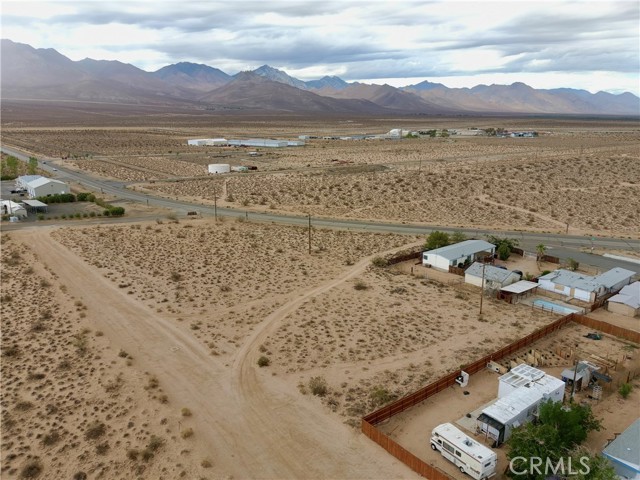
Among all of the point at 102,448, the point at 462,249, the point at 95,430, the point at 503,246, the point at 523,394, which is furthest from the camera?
the point at 503,246

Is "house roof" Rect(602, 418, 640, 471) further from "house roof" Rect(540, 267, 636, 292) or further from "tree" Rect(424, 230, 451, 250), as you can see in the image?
"tree" Rect(424, 230, 451, 250)

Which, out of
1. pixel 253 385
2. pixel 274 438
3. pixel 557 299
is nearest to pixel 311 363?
pixel 253 385

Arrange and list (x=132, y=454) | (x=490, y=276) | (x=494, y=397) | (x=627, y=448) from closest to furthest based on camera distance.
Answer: (x=627, y=448)
(x=132, y=454)
(x=494, y=397)
(x=490, y=276)

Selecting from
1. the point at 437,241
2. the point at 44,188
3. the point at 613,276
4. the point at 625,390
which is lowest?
the point at 625,390

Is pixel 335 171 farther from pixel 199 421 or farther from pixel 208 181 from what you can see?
pixel 199 421

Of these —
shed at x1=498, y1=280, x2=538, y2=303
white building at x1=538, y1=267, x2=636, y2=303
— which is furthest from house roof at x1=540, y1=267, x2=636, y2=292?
shed at x1=498, y1=280, x2=538, y2=303

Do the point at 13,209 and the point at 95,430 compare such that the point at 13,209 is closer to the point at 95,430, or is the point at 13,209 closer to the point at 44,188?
the point at 44,188

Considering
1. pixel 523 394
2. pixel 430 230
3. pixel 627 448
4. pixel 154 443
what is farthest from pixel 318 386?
pixel 430 230
